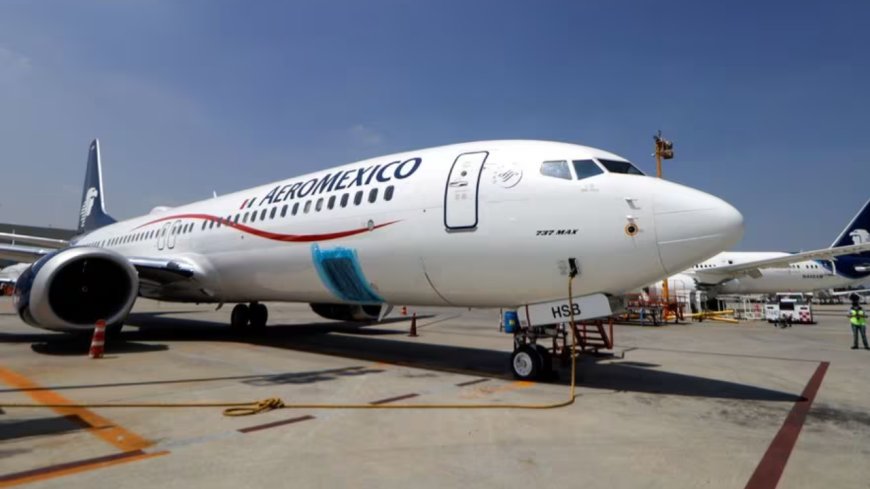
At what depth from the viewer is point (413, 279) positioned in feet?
26.2

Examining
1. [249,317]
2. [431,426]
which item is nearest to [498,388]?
[431,426]

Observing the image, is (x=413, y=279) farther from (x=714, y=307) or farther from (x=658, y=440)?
(x=714, y=307)

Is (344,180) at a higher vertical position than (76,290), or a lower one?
higher

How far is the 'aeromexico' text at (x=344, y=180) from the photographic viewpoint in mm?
8586

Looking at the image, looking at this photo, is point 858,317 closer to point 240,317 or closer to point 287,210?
point 287,210

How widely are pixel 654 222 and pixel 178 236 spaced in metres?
12.0

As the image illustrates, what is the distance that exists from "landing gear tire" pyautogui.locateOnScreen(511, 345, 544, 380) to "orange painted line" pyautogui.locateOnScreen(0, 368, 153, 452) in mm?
4777

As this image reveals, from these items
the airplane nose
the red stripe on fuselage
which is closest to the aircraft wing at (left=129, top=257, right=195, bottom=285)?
the red stripe on fuselage

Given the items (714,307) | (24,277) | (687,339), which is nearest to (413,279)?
(24,277)

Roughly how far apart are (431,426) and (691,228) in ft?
12.5

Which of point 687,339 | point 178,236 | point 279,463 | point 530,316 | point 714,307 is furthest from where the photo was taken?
point 714,307

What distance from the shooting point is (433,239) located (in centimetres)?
752

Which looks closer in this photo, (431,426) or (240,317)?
Answer: (431,426)

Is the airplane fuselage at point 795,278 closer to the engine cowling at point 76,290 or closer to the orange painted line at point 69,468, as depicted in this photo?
the engine cowling at point 76,290
